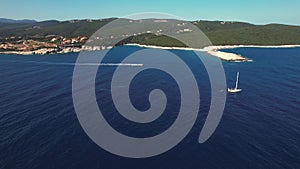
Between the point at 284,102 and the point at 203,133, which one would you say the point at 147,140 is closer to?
the point at 203,133

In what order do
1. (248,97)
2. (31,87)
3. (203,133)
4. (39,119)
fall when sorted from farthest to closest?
(31,87) < (248,97) < (39,119) < (203,133)

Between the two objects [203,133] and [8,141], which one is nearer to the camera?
[8,141]

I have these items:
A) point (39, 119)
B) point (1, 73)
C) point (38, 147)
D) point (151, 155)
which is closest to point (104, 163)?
point (151, 155)

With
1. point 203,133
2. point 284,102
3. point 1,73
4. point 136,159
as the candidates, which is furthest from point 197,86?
point 1,73

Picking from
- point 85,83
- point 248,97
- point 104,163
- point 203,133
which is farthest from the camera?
point 85,83

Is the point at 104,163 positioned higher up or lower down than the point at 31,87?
lower down

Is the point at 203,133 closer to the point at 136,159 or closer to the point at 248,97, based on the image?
the point at 136,159
